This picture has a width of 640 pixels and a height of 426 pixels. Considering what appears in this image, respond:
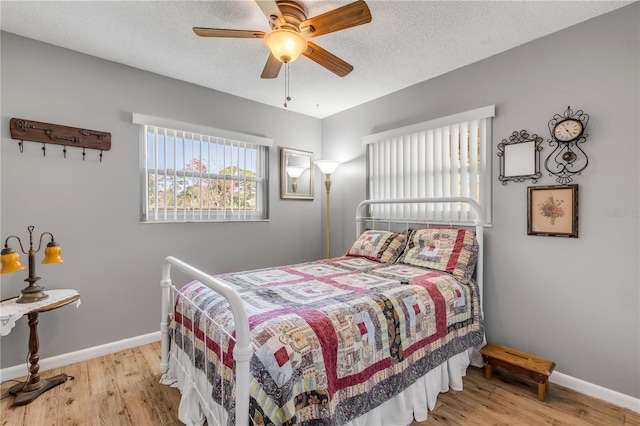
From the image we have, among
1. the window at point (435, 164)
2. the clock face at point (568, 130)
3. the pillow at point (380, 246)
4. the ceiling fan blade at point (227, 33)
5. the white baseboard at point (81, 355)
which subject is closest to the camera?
the ceiling fan blade at point (227, 33)

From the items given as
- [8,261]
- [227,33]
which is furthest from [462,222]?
[8,261]

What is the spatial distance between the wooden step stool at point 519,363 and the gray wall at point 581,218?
0.22 metres

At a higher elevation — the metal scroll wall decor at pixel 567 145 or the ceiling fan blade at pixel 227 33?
the ceiling fan blade at pixel 227 33

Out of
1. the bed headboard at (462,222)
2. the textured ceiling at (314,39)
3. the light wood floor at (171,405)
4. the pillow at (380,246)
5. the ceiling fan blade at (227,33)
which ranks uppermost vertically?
the textured ceiling at (314,39)

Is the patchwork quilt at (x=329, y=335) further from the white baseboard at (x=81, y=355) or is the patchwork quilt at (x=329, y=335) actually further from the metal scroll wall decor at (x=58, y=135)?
the metal scroll wall decor at (x=58, y=135)

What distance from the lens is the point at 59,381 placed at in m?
2.17

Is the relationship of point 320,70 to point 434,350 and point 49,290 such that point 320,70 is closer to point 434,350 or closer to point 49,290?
point 434,350

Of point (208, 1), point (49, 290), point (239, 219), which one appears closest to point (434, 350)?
point (239, 219)

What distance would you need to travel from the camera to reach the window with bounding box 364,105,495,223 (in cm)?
265

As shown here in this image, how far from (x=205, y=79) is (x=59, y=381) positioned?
2.77 m

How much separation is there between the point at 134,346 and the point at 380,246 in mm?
2468

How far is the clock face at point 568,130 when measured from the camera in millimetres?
2100

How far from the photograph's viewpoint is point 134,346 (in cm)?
278

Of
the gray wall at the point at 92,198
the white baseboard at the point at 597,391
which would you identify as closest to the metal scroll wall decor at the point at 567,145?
the white baseboard at the point at 597,391
